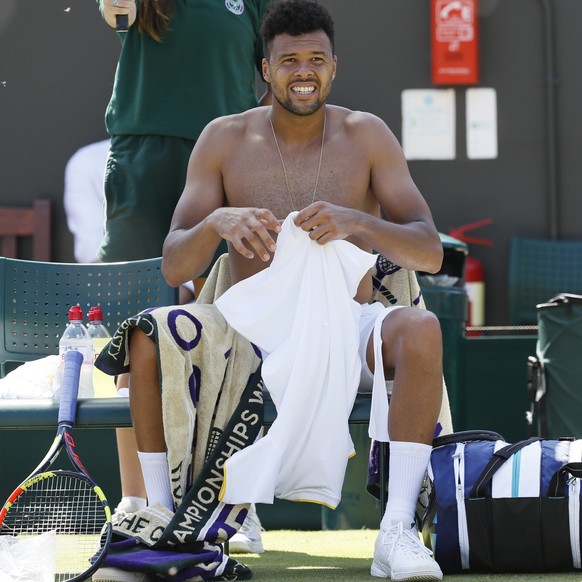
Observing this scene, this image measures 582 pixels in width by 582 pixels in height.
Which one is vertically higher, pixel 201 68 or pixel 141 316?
pixel 201 68

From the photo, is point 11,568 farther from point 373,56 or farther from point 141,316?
point 373,56

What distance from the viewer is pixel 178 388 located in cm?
295

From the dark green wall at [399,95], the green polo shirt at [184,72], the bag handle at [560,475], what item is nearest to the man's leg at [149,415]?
the bag handle at [560,475]

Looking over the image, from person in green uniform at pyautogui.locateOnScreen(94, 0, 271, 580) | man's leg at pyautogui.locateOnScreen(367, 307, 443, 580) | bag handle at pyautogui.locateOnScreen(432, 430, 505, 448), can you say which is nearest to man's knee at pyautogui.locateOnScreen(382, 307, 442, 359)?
man's leg at pyautogui.locateOnScreen(367, 307, 443, 580)

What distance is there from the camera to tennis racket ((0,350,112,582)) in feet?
8.86

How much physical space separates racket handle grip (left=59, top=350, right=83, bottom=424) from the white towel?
0.39 metres

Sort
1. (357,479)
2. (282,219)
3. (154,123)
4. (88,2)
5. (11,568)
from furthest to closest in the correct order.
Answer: (88,2) < (357,479) < (154,123) < (282,219) < (11,568)

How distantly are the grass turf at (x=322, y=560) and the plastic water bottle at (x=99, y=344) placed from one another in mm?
629

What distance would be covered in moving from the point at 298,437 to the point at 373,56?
12.2 feet

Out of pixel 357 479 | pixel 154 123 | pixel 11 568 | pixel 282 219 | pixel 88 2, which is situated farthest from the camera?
pixel 88 2

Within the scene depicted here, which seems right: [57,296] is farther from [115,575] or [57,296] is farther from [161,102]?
[115,575]

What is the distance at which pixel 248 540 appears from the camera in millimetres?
3758

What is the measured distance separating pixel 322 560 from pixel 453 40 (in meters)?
3.48

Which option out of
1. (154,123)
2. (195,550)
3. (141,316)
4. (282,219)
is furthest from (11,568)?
(154,123)
